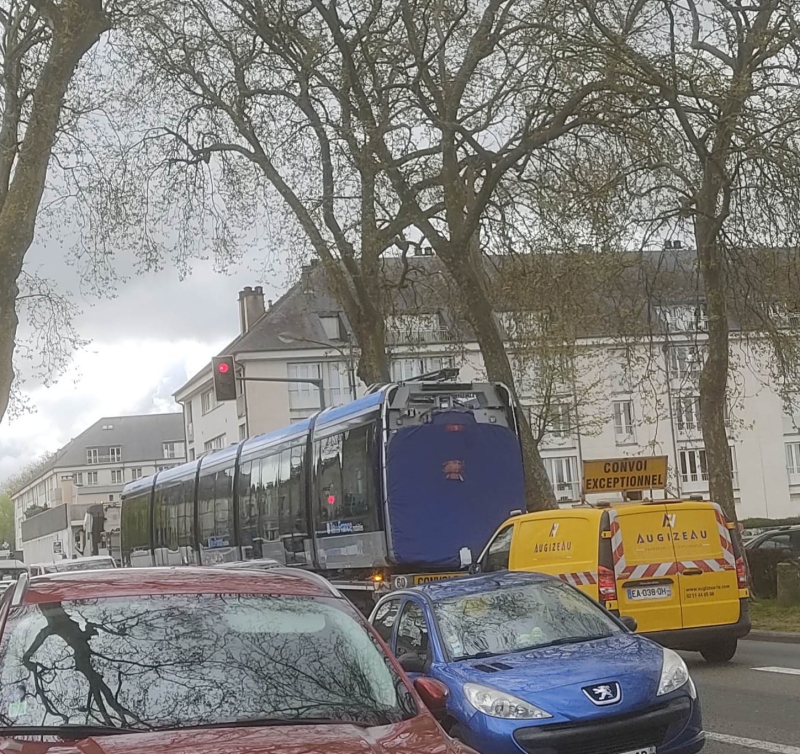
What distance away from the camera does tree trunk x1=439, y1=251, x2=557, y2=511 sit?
24.8 metres

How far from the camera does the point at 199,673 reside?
486 centimetres

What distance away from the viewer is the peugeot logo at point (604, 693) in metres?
7.79

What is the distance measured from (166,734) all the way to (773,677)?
10.5 meters

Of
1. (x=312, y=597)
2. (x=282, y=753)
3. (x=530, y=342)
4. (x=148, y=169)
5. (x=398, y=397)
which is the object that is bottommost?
(x=282, y=753)

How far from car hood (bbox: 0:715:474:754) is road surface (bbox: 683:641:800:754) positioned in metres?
5.52

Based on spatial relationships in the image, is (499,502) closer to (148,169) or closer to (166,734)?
(148,169)

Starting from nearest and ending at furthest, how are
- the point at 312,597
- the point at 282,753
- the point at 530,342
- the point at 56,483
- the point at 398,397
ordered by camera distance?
the point at 282,753
the point at 312,597
the point at 398,397
the point at 530,342
the point at 56,483

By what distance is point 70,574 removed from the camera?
231 inches

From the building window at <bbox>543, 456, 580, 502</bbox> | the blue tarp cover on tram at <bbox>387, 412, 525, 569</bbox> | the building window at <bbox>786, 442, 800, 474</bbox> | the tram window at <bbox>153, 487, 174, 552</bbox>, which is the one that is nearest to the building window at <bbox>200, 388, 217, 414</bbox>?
the building window at <bbox>543, 456, 580, 502</bbox>

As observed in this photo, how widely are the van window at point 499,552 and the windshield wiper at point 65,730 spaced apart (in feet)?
36.2

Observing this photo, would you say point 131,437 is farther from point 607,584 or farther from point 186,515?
point 607,584

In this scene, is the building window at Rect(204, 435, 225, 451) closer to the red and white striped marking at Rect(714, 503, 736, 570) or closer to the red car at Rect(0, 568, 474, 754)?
the red and white striped marking at Rect(714, 503, 736, 570)

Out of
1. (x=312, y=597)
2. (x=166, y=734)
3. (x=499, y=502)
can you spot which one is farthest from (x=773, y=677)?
(x=166, y=734)

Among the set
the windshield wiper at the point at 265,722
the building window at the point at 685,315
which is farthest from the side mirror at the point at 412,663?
the building window at the point at 685,315
